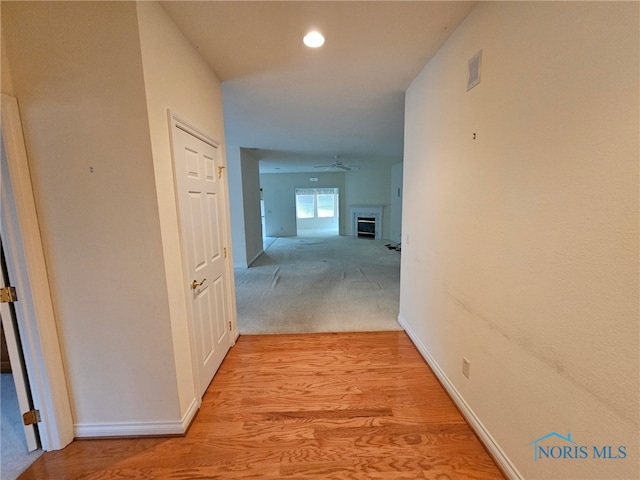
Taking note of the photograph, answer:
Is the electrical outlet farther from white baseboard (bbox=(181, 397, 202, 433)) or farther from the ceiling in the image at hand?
the ceiling

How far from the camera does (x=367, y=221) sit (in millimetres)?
9844

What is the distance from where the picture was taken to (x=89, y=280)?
1.45 metres

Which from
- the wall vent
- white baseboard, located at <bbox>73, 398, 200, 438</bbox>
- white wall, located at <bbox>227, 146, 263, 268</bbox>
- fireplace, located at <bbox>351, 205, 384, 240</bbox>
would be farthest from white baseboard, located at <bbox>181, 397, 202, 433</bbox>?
fireplace, located at <bbox>351, 205, 384, 240</bbox>

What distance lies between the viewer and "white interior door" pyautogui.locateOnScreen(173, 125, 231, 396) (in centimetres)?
170

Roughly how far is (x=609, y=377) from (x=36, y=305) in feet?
8.44

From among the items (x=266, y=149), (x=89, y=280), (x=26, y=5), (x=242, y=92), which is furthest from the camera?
(x=266, y=149)

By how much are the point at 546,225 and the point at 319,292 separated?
3.25 m

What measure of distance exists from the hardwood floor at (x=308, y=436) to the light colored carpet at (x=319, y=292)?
748 mm

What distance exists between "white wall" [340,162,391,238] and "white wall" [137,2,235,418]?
25.7 feet

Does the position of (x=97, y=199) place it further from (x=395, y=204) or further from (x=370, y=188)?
(x=370, y=188)

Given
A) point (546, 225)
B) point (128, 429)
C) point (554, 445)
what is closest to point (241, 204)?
point (128, 429)

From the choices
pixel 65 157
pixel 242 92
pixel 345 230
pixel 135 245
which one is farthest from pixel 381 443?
pixel 345 230

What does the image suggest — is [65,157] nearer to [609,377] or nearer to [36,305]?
[36,305]

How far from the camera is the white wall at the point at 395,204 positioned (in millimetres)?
8117
